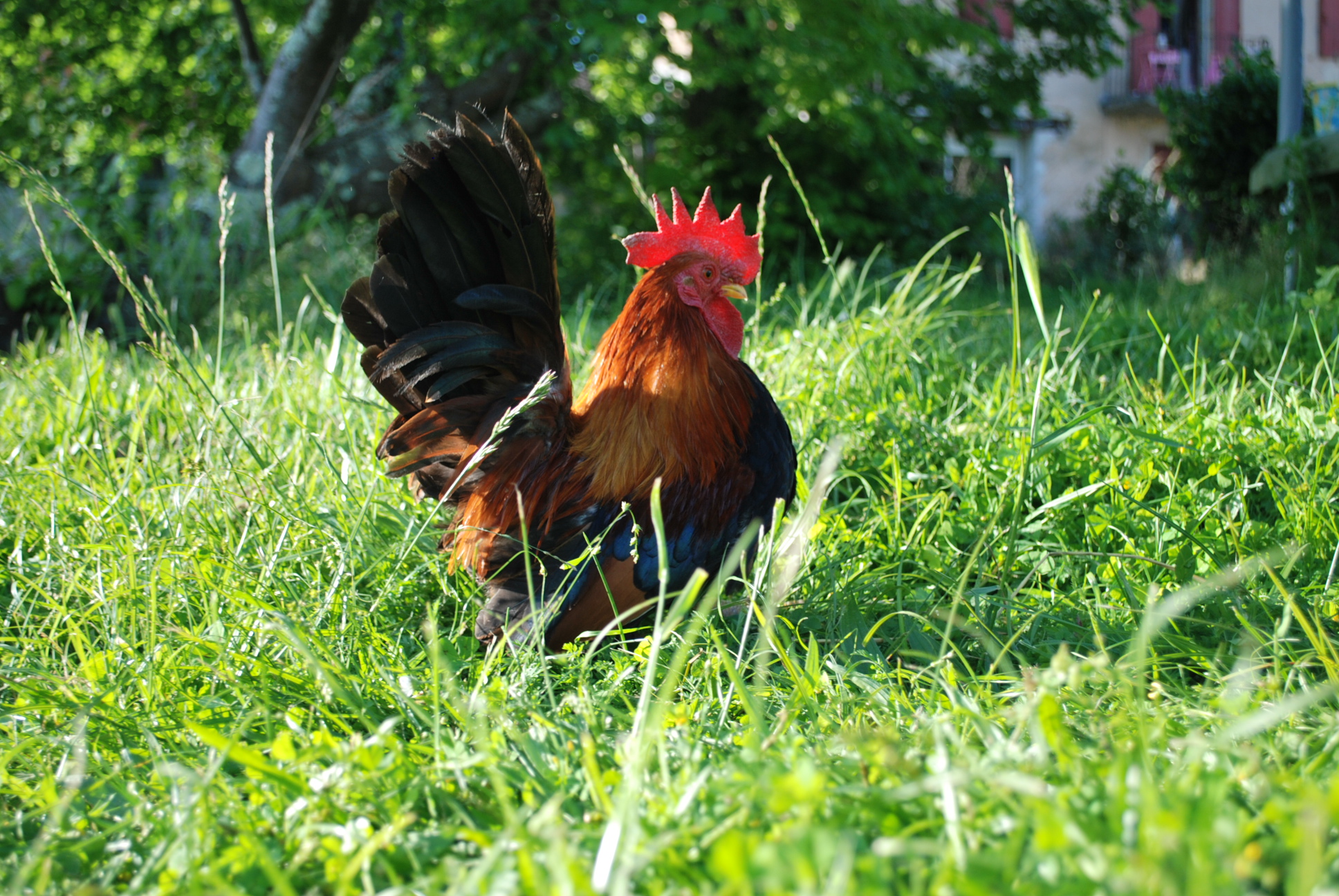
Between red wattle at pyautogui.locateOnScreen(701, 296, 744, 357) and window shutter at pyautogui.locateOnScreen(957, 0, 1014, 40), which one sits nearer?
red wattle at pyautogui.locateOnScreen(701, 296, 744, 357)

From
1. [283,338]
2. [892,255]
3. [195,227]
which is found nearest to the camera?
[283,338]

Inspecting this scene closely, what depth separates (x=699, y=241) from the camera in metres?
2.30

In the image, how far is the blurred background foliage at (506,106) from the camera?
6.09m

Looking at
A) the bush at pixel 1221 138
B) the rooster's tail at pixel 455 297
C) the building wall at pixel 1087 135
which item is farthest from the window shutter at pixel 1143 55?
the rooster's tail at pixel 455 297

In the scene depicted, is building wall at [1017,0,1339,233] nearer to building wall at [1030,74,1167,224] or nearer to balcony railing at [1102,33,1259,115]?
building wall at [1030,74,1167,224]

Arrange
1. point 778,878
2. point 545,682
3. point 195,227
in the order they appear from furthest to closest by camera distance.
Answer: point 195,227
point 545,682
point 778,878

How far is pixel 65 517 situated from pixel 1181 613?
2767 millimetres

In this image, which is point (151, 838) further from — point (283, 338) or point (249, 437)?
point (283, 338)

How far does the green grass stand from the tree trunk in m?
4.04

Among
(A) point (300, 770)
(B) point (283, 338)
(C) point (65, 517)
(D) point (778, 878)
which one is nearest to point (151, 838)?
(A) point (300, 770)

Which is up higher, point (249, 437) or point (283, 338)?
point (283, 338)

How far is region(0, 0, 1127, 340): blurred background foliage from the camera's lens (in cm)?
609

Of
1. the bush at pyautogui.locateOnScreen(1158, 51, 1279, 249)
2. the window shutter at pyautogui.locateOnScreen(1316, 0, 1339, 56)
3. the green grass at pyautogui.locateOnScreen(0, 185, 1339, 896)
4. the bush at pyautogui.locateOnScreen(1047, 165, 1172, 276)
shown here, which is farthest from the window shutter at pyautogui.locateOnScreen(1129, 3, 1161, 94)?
the green grass at pyautogui.locateOnScreen(0, 185, 1339, 896)

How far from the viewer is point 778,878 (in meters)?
0.71
